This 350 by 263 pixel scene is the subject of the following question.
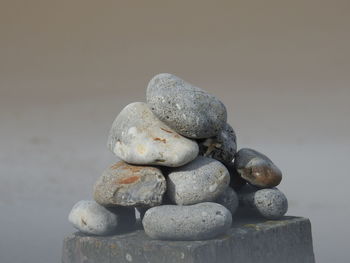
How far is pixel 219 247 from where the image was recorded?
2.10 meters

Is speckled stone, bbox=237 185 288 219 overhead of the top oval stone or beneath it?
beneath

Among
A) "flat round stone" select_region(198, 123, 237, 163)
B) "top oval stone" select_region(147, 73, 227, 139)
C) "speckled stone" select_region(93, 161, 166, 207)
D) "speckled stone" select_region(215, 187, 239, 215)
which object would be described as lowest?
"speckled stone" select_region(215, 187, 239, 215)

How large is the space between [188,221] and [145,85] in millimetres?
2292

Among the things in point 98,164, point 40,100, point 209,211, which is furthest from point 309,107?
point 209,211

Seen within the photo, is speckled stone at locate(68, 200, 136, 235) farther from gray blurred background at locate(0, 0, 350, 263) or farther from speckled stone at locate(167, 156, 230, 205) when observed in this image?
gray blurred background at locate(0, 0, 350, 263)

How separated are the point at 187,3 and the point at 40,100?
1184mm

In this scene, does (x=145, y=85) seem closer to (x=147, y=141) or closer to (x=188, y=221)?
(x=147, y=141)

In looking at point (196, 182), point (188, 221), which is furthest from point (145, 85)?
point (188, 221)

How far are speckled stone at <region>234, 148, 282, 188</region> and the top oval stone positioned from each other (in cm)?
22

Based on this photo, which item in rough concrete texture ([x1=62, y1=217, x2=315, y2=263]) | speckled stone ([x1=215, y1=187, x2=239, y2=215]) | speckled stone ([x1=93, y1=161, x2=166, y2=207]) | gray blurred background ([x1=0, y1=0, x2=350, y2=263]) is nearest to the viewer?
rough concrete texture ([x1=62, y1=217, x2=315, y2=263])

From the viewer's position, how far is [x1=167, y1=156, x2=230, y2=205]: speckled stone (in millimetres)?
2182

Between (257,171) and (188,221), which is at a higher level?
(257,171)

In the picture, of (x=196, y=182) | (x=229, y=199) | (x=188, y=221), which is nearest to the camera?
(x=188, y=221)

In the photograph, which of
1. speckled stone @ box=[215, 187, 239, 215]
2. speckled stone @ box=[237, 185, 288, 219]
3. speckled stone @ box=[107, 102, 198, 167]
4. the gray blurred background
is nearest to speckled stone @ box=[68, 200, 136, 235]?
speckled stone @ box=[107, 102, 198, 167]
